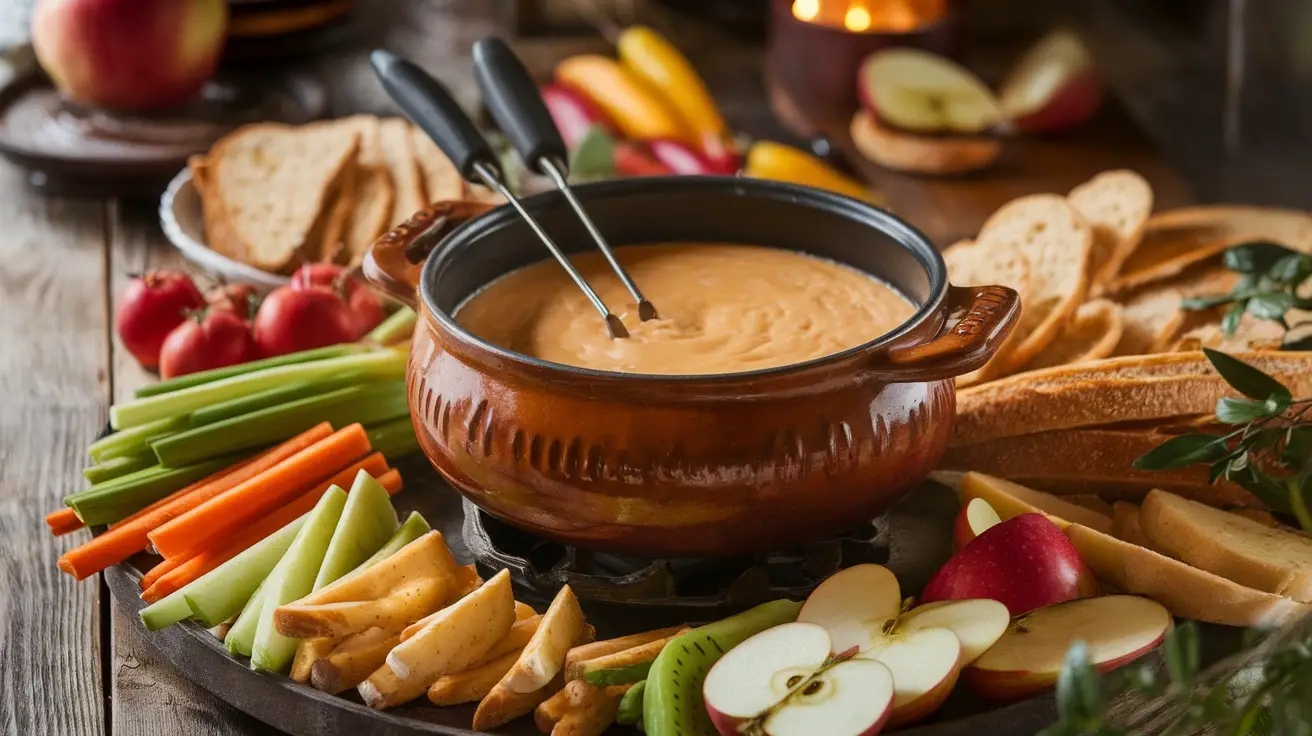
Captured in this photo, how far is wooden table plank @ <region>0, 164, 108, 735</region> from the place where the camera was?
1887mm

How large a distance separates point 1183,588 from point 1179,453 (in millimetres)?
183

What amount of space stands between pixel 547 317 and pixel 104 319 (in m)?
1.24

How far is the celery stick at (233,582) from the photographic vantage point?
1.83 metres

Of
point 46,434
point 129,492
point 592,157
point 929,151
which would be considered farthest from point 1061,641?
point 929,151

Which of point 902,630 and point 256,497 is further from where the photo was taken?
point 256,497

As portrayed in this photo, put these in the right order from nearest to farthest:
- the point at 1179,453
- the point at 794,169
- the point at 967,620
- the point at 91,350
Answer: the point at 967,620
the point at 1179,453
the point at 91,350
the point at 794,169

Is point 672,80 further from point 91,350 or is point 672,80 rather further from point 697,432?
point 697,432

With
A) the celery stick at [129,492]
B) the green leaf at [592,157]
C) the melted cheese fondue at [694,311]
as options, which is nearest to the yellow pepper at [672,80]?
the green leaf at [592,157]

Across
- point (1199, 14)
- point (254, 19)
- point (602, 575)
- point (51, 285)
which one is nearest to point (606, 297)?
point (602, 575)

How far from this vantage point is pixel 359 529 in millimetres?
1914

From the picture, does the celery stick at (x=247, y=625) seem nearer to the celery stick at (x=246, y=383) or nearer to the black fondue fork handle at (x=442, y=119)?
the celery stick at (x=246, y=383)

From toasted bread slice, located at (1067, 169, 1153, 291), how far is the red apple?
826mm

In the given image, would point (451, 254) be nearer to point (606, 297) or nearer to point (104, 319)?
point (606, 297)

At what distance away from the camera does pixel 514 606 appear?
5.85 ft
